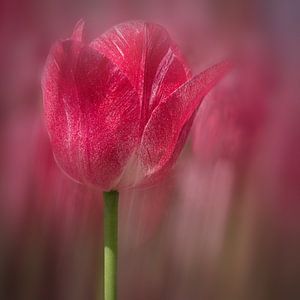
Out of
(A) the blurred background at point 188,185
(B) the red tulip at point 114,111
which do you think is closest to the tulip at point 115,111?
(B) the red tulip at point 114,111

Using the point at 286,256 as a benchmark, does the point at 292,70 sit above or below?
above

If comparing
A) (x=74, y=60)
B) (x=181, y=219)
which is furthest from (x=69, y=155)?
(x=181, y=219)

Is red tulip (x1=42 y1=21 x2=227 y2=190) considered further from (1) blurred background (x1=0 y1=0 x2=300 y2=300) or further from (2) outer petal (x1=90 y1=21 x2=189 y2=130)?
(1) blurred background (x1=0 y1=0 x2=300 y2=300)

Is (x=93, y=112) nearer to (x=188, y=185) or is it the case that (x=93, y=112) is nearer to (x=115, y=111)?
(x=115, y=111)

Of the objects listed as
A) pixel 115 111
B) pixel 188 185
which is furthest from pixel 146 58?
pixel 188 185

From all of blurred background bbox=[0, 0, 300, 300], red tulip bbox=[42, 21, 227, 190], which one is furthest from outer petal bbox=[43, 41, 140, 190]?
blurred background bbox=[0, 0, 300, 300]

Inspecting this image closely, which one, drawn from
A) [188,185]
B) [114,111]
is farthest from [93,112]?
[188,185]

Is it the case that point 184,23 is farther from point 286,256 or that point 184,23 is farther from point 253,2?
point 286,256

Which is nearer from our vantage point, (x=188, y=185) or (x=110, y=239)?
(x=110, y=239)
